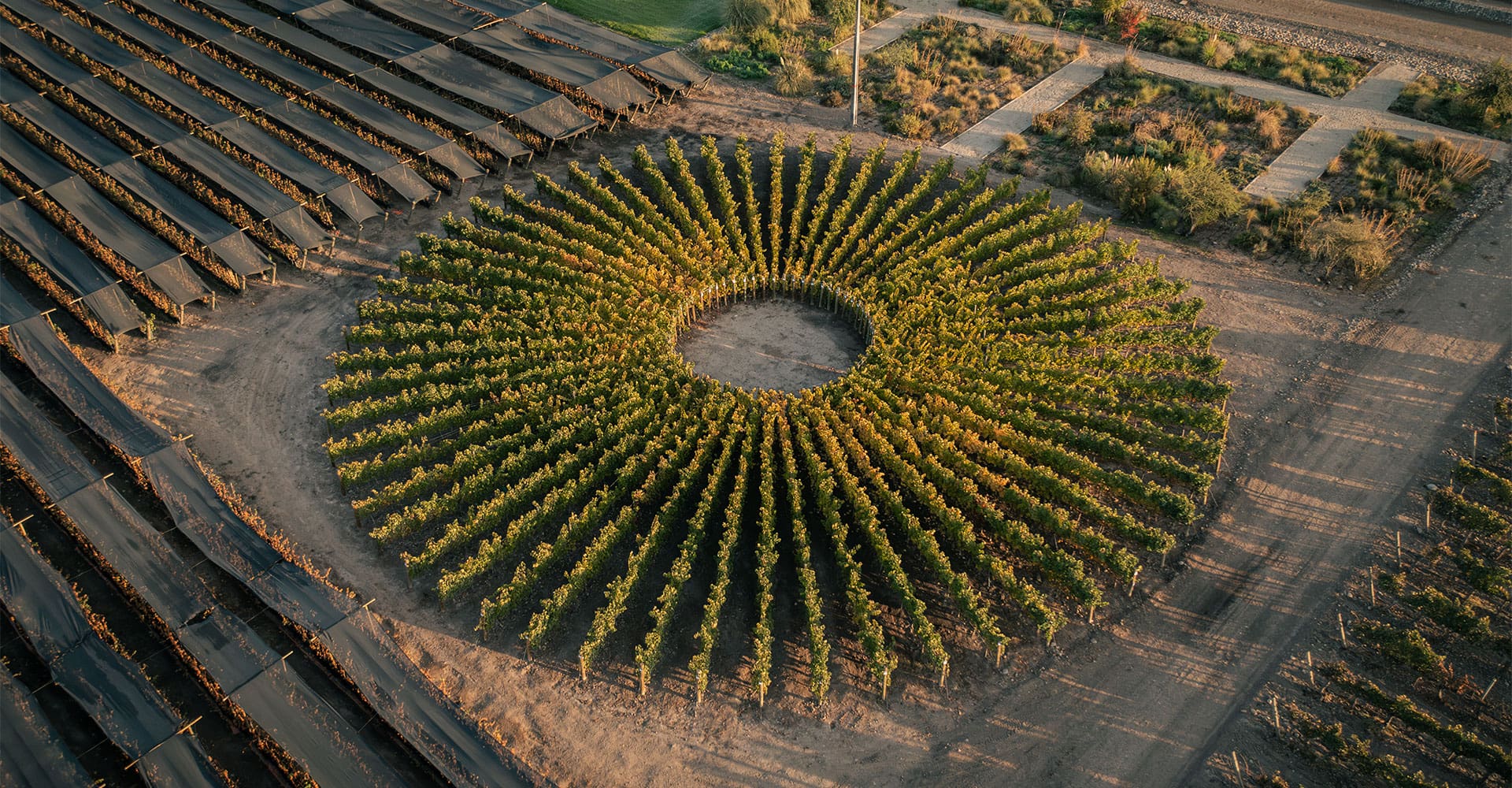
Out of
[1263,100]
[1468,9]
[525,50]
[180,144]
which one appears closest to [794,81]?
[525,50]

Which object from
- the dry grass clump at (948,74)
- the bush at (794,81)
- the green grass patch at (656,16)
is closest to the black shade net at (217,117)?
the green grass patch at (656,16)

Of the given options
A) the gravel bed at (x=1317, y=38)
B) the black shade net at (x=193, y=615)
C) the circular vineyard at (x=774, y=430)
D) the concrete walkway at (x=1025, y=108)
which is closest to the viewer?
the black shade net at (x=193, y=615)

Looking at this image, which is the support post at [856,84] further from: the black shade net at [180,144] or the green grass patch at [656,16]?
the black shade net at [180,144]

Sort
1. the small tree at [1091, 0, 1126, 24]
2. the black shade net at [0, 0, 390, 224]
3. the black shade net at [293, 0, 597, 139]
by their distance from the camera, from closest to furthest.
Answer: the black shade net at [0, 0, 390, 224], the black shade net at [293, 0, 597, 139], the small tree at [1091, 0, 1126, 24]

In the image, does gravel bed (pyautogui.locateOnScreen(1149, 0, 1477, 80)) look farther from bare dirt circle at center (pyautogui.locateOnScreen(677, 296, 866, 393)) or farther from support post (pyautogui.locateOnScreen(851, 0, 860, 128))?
bare dirt circle at center (pyautogui.locateOnScreen(677, 296, 866, 393))

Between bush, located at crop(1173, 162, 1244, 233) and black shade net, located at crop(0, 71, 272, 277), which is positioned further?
bush, located at crop(1173, 162, 1244, 233)

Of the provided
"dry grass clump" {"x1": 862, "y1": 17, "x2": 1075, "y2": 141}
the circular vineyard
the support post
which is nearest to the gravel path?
"dry grass clump" {"x1": 862, "y1": 17, "x2": 1075, "y2": 141}

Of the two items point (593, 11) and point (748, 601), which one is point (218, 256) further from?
point (593, 11)

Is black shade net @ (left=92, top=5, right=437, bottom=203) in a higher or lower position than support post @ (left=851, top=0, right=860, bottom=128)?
lower
